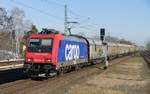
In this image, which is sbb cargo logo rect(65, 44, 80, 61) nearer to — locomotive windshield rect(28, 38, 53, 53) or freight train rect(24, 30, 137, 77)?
freight train rect(24, 30, 137, 77)

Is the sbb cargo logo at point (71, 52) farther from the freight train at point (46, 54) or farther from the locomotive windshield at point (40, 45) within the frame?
the locomotive windshield at point (40, 45)

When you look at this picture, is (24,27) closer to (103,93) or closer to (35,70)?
(35,70)

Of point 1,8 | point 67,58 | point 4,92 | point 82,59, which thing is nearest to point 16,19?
point 1,8

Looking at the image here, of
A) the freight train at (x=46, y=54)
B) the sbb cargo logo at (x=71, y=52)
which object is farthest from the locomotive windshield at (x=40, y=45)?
the sbb cargo logo at (x=71, y=52)

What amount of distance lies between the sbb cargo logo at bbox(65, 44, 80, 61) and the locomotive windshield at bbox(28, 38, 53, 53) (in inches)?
105

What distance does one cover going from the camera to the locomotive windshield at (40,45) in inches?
947

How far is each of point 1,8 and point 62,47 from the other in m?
57.7

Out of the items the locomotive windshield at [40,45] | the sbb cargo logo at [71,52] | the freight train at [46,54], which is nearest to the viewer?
the freight train at [46,54]

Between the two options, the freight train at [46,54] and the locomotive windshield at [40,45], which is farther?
the locomotive windshield at [40,45]

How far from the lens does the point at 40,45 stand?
24.3 meters

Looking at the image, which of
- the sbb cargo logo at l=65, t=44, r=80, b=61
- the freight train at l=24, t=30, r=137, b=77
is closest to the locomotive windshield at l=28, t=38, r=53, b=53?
the freight train at l=24, t=30, r=137, b=77

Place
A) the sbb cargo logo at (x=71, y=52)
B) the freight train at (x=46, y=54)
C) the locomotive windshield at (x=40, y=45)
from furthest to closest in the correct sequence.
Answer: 1. the sbb cargo logo at (x=71, y=52)
2. the locomotive windshield at (x=40, y=45)
3. the freight train at (x=46, y=54)

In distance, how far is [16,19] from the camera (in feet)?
300

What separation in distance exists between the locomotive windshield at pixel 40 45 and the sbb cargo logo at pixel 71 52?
2659 millimetres
